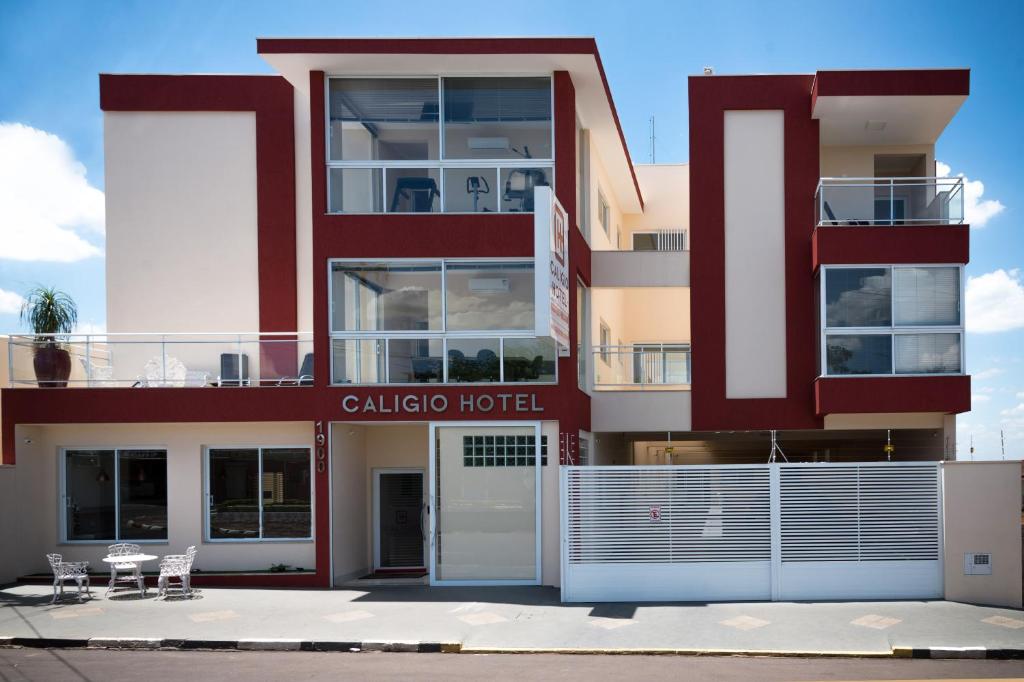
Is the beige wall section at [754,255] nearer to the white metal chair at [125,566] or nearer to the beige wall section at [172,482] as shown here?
the beige wall section at [172,482]

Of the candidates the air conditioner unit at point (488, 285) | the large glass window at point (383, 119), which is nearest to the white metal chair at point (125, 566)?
the air conditioner unit at point (488, 285)

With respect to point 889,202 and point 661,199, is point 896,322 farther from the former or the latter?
point 661,199

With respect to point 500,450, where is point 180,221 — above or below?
above

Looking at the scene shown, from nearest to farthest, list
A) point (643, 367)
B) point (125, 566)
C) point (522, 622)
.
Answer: point (522, 622) → point (125, 566) → point (643, 367)

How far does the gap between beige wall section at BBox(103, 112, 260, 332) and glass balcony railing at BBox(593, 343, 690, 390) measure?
7.28 metres

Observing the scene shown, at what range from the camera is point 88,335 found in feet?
58.7

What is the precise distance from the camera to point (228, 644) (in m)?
12.4

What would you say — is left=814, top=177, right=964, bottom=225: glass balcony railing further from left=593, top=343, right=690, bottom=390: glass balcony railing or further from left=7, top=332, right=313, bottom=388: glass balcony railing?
left=7, top=332, right=313, bottom=388: glass balcony railing

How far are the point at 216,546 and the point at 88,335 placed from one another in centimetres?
459

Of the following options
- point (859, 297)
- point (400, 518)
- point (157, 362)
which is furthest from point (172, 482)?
point (859, 297)

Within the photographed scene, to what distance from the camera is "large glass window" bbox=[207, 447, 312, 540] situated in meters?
17.7

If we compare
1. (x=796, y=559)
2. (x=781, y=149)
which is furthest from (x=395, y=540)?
(x=781, y=149)

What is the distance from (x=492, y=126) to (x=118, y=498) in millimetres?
9704

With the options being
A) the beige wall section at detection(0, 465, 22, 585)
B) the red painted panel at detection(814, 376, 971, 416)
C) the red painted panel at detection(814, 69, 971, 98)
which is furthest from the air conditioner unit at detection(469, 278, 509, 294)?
the beige wall section at detection(0, 465, 22, 585)
